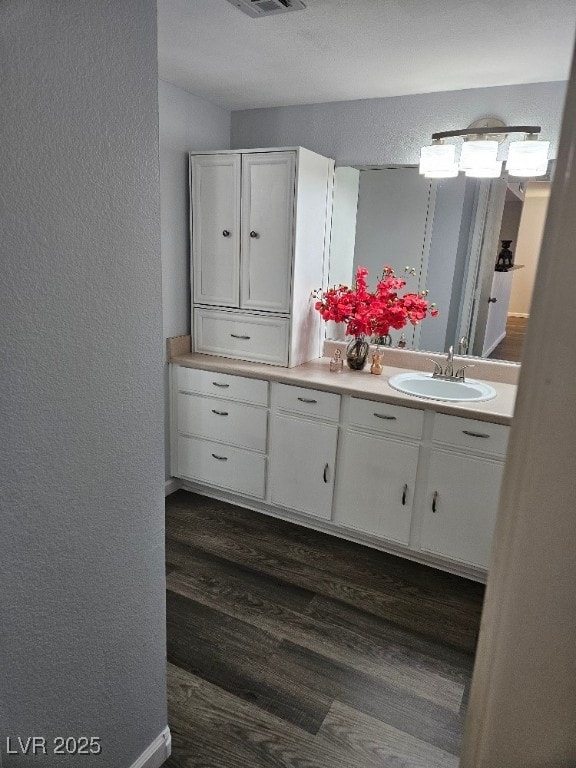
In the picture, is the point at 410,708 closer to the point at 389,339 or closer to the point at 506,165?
the point at 389,339

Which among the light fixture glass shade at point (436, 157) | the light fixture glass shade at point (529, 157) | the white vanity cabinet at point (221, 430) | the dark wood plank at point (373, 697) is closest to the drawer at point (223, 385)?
the white vanity cabinet at point (221, 430)

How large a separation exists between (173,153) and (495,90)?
1.57 metres

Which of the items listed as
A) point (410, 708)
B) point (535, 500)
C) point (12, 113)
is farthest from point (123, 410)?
point (410, 708)

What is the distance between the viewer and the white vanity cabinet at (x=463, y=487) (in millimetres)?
2113

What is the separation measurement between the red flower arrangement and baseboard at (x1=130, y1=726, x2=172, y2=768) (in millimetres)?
1841

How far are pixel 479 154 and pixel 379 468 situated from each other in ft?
4.89

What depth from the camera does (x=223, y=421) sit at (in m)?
2.77

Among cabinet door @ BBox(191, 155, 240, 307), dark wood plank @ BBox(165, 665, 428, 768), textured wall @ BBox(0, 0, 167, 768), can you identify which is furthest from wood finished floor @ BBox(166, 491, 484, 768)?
cabinet door @ BBox(191, 155, 240, 307)

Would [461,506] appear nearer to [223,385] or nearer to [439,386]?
[439,386]

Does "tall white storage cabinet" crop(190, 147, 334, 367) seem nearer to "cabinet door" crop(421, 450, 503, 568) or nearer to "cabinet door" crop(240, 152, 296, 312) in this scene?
"cabinet door" crop(240, 152, 296, 312)

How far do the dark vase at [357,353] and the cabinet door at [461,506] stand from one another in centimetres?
66

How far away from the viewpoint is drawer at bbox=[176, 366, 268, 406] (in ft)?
8.64

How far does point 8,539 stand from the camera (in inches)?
37.4

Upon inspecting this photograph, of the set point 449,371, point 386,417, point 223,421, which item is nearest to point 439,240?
point 449,371
